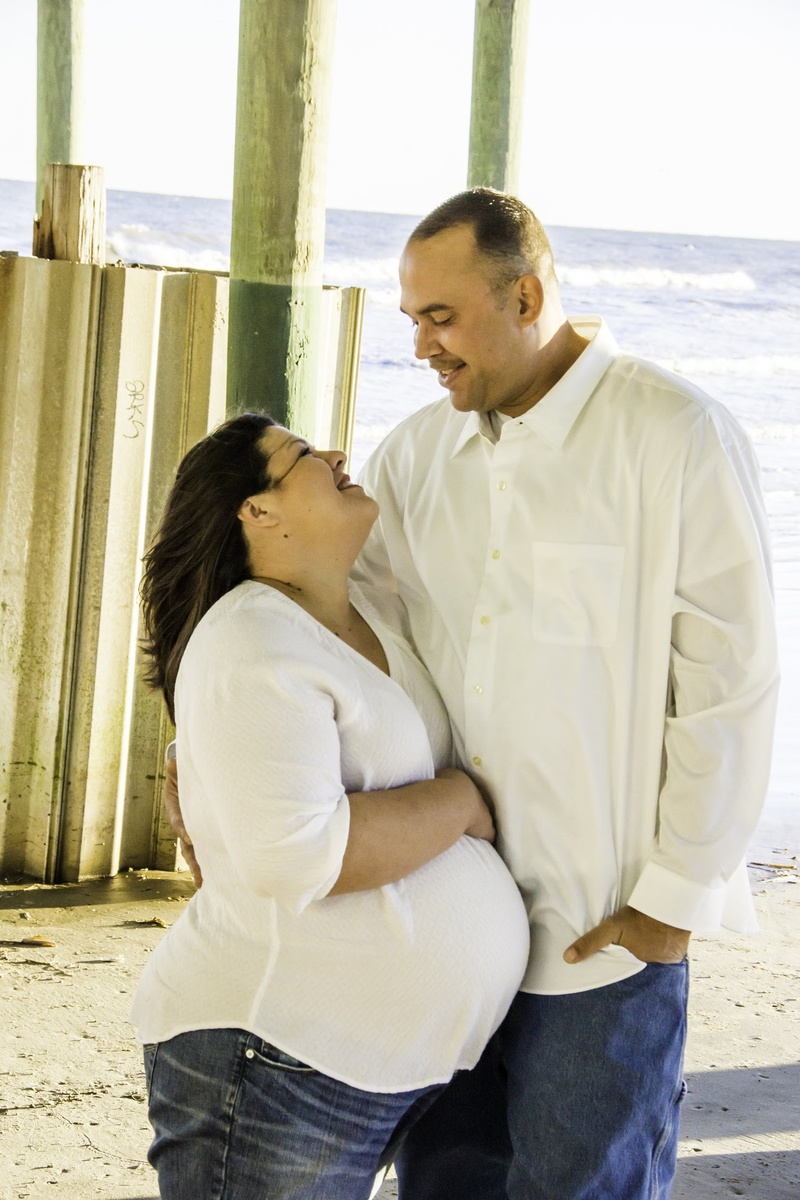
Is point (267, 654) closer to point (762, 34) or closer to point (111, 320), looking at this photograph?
point (111, 320)

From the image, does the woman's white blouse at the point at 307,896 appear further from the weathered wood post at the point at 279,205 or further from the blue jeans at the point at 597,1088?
the weathered wood post at the point at 279,205

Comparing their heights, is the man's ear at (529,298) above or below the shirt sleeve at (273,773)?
above

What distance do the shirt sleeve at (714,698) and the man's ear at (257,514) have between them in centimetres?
72

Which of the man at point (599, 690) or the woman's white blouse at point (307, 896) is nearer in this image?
the woman's white blouse at point (307, 896)

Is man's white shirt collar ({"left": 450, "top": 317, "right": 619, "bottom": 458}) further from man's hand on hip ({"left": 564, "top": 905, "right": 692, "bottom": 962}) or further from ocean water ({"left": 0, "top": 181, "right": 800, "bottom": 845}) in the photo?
ocean water ({"left": 0, "top": 181, "right": 800, "bottom": 845})

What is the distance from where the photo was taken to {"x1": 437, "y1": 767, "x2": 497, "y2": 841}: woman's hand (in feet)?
7.43

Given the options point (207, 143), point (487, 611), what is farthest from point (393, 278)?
point (487, 611)

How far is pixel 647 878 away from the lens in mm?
2293

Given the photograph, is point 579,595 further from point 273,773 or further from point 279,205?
point 279,205

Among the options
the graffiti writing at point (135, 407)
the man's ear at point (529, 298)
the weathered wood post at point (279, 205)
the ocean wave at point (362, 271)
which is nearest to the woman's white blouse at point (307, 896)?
the man's ear at point (529, 298)

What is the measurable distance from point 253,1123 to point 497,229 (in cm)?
163

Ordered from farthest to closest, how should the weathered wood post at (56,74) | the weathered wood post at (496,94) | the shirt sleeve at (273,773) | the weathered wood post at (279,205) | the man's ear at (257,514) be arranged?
1. the weathered wood post at (56,74)
2. the weathered wood post at (496,94)
3. the weathered wood post at (279,205)
4. the man's ear at (257,514)
5. the shirt sleeve at (273,773)

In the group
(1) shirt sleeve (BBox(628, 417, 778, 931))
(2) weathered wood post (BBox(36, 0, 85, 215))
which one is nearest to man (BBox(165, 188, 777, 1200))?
(1) shirt sleeve (BBox(628, 417, 778, 931))

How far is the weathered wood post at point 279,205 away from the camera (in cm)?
380
